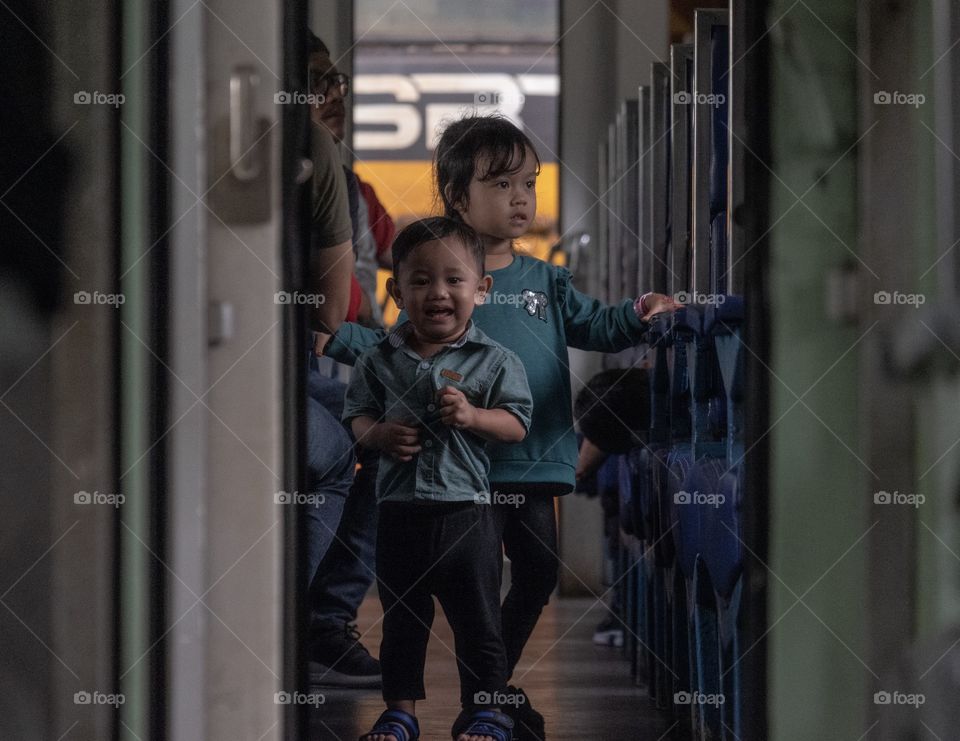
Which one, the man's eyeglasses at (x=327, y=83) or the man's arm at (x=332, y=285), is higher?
the man's eyeglasses at (x=327, y=83)

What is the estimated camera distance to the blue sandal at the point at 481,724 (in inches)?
58.7

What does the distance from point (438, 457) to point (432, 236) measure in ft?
0.86

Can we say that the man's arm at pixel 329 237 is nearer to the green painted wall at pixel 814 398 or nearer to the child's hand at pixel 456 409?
the child's hand at pixel 456 409

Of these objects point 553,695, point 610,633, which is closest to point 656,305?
point 553,695

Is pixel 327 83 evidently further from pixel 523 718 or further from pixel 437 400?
pixel 523 718

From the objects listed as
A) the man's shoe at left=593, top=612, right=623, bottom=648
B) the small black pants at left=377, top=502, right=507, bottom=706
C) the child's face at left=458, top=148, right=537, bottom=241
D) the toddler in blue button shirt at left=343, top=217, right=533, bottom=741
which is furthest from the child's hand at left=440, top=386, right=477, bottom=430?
the man's shoe at left=593, top=612, right=623, bottom=648

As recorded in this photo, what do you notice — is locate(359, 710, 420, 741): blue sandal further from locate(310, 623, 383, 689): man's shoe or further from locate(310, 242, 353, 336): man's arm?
locate(310, 242, 353, 336): man's arm

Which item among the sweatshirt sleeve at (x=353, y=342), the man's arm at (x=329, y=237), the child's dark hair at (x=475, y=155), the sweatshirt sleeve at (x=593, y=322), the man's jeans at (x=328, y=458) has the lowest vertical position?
the man's jeans at (x=328, y=458)

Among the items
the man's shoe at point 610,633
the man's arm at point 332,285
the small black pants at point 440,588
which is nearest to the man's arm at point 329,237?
the man's arm at point 332,285

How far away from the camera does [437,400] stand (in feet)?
4.75

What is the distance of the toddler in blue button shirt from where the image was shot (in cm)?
146

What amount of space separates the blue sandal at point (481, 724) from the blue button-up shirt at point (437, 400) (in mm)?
264

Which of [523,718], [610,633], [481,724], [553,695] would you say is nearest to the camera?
[481,724]

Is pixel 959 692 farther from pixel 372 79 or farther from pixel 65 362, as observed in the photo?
pixel 372 79
